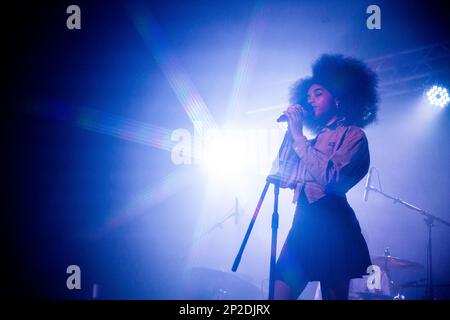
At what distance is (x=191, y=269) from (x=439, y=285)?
7.63 ft

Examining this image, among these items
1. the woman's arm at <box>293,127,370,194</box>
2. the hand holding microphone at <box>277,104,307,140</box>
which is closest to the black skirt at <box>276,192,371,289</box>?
the woman's arm at <box>293,127,370,194</box>

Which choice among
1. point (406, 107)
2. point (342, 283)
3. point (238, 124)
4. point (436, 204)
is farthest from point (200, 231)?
point (406, 107)

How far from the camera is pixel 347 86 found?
2.95 metres

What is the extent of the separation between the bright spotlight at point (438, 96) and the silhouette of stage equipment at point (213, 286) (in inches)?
101

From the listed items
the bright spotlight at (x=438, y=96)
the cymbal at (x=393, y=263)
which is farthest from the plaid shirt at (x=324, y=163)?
the bright spotlight at (x=438, y=96)

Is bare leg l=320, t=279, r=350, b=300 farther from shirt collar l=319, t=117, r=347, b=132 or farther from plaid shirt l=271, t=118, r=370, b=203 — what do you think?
shirt collar l=319, t=117, r=347, b=132

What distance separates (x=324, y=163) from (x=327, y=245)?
0.49 meters

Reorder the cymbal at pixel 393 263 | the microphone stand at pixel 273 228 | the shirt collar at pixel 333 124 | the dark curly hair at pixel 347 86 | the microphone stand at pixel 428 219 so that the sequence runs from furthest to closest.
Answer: the cymbal at pixel 393 263
the microphone stand at pixel 428 219
the dark curly hair at pixel 347 86
the shirt collar at pixel 333 124
the microphone stand at pixel 273 228

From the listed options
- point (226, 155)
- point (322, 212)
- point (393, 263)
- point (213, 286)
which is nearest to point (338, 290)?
point (322, 212)

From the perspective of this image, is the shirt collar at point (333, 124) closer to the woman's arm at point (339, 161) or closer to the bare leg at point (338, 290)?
the woman's arm at point (339, 161)

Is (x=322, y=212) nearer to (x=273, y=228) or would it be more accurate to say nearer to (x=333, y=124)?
(x=273, y=228)

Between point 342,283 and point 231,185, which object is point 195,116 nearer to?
point 231,185

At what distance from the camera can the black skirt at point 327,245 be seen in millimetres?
2355

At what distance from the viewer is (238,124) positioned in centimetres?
351
